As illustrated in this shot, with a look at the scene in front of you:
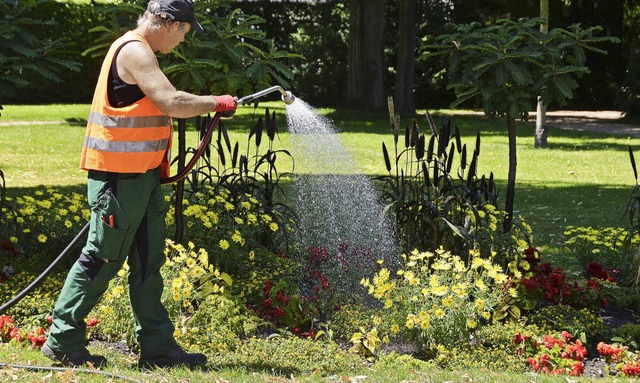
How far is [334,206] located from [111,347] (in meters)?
4.21

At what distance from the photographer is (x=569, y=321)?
17.4 feet

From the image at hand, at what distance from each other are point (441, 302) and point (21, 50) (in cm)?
319

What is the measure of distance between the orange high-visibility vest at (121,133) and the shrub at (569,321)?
245 cm

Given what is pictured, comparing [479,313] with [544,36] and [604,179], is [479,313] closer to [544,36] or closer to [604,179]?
[544,36]

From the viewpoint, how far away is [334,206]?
8875mm

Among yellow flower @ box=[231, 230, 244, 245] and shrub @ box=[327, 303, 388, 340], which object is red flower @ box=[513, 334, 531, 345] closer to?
shrub @ box=[327, 303, 388, 340]

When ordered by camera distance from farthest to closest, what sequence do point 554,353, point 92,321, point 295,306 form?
point 295,306
point 92,321
point 554,353

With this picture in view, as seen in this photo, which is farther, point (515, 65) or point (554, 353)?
point (515, 65)

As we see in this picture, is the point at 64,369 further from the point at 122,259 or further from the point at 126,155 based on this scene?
the point at 126,155

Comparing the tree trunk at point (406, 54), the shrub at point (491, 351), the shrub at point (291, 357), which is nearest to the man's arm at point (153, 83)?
the shrub at point (291, 357)

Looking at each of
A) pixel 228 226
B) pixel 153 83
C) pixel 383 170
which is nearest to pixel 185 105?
pixel 153 83

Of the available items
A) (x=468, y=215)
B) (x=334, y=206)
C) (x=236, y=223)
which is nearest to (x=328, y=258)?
(x=236, y=223)

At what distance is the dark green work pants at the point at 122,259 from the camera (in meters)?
4.10

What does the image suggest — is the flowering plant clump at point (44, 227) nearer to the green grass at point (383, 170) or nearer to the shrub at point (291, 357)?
the green grass at point (383, 170)
